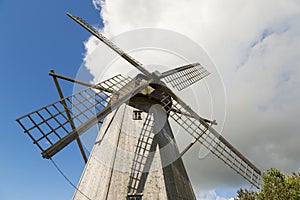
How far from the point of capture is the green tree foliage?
11.4 m

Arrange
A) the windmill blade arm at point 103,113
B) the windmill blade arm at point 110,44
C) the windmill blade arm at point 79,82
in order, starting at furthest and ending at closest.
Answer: the windmill blade arm at point 110,44 → the windmill blade arm at point 79,82 → the windmill blade arm at point 103,113

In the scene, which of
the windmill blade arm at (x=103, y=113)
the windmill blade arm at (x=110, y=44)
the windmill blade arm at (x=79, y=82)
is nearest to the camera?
the windmill blade arm at (x=103, y=113)

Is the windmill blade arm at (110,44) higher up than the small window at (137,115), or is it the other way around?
the windmill blade arm at (110,44)

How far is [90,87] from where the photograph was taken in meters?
12.0

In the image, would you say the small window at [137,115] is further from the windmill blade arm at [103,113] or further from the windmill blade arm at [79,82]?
the windmill blade arm at [79,82]

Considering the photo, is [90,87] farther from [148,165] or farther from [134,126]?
[148,165]

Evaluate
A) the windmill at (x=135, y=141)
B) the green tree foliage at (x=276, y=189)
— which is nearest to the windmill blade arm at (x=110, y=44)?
the windmill at (x=135, y=141)

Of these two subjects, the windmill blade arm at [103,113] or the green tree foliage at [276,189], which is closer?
the windmill blade arm at [103,113]

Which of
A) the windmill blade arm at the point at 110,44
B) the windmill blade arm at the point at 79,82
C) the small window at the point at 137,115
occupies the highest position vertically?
the windmill blade arm at the point at 110,44

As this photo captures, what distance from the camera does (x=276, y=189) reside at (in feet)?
38.5

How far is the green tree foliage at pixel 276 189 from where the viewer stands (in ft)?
37.5

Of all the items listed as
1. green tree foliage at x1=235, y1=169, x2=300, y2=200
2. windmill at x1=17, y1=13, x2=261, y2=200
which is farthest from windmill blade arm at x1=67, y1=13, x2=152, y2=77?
green tree foliage at x1=235, y1=169, x2=300, y2=200

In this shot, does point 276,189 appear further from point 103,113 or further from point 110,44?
point 110,44

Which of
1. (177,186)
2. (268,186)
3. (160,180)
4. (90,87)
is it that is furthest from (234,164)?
(90,87)
